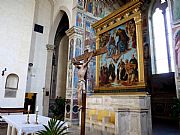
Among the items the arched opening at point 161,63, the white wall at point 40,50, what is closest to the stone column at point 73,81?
the white wall at point 40,50

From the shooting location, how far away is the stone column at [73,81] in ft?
29.7

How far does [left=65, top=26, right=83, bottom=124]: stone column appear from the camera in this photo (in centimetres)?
904

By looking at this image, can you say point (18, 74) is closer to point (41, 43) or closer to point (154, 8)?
point (41, 43)

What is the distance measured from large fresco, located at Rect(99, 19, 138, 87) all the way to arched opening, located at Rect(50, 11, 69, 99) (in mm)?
6288

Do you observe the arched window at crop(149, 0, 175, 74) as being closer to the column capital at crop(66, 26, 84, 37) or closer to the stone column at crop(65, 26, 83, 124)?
the column capital at crop(66, 26, 84, 37)

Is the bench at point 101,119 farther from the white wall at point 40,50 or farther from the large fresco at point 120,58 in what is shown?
the white wall at point 40,50

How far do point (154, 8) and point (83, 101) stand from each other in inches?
445

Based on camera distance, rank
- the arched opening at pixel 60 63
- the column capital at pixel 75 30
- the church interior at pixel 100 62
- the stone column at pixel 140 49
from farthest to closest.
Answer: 1. the arched opening at pixel 60 63
2. the column capital at pixel 75 30
3. the stone column at pixel 140 49
4. the church interior at pixel 100 62

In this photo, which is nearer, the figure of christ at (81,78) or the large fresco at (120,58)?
the figure of christ at (81,78)

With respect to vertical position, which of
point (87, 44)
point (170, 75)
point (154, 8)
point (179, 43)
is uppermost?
point (154, 8)

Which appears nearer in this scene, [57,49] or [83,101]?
[83,101]

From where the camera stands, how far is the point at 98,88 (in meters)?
8.80

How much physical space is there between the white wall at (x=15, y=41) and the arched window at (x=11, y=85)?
23 cm

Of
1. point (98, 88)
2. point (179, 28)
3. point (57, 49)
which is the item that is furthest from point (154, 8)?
point (57, 49)
